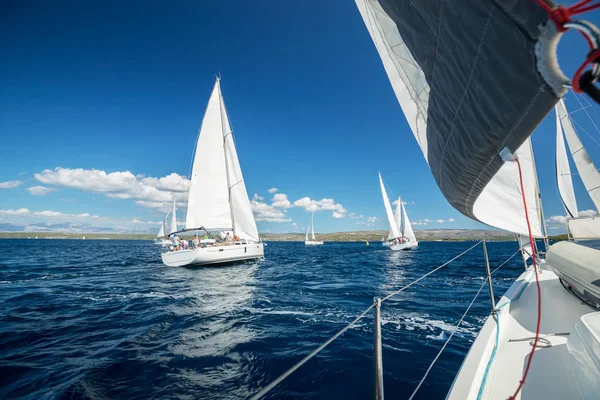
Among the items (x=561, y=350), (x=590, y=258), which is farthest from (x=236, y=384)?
(x=590, y=258)

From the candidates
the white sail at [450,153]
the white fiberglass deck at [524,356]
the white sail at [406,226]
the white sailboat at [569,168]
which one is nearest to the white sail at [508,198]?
the white sail at [450,153]

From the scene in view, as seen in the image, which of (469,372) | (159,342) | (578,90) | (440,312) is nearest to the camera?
(578,90)

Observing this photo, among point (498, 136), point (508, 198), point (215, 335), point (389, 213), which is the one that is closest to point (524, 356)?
point (508, 198)

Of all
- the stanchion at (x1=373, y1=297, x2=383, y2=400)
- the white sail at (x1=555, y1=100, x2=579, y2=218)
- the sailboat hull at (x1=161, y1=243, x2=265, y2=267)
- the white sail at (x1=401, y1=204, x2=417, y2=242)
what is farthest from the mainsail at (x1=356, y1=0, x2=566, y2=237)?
the white sail at (x1=401, y1=204, x2=417, y2=242)

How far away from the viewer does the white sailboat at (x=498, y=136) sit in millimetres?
1042

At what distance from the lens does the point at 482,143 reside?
1.60 metres

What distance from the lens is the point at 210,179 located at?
2353cm

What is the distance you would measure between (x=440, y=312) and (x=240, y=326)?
5.81 m

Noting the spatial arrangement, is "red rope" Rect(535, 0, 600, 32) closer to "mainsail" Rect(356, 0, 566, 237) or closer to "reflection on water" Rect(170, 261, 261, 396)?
"mainsail" Rect(356, 0, 566, 237)

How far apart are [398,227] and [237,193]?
123 feet

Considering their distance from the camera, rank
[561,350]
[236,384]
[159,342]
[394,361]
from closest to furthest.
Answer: [561,350] < [236,384] < [394,361] < [159,342]

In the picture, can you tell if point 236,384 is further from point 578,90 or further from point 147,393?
point 578,90

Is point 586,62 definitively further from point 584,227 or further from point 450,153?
point 584,227

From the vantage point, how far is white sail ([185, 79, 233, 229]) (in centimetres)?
2323
